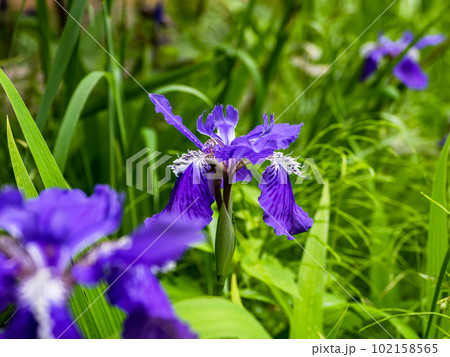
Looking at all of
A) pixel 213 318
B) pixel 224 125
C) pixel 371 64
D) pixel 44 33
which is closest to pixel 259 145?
pixel 224 125

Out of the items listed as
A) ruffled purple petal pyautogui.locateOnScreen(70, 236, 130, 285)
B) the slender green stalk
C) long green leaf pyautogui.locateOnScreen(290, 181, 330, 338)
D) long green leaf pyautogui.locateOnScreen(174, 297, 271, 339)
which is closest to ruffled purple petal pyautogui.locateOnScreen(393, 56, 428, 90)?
long green leaf pyautogui.locateOnScreen(290, 181, 330, 338)

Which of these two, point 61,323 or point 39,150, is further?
point 39,150

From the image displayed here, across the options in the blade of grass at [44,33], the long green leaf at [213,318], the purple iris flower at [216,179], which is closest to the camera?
the long green leaf at [213,318]

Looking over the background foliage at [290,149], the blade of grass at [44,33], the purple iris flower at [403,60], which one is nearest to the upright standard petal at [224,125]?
the background foliage at [290,149]

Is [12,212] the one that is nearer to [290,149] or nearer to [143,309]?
[143,309]

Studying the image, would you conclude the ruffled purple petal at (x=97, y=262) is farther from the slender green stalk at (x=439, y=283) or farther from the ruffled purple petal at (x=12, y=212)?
the slender green stalk at (x=439, y=283)

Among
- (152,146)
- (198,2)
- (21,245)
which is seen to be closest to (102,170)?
(152,146)

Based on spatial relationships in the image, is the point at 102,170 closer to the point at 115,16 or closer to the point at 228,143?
the point at 228,143
